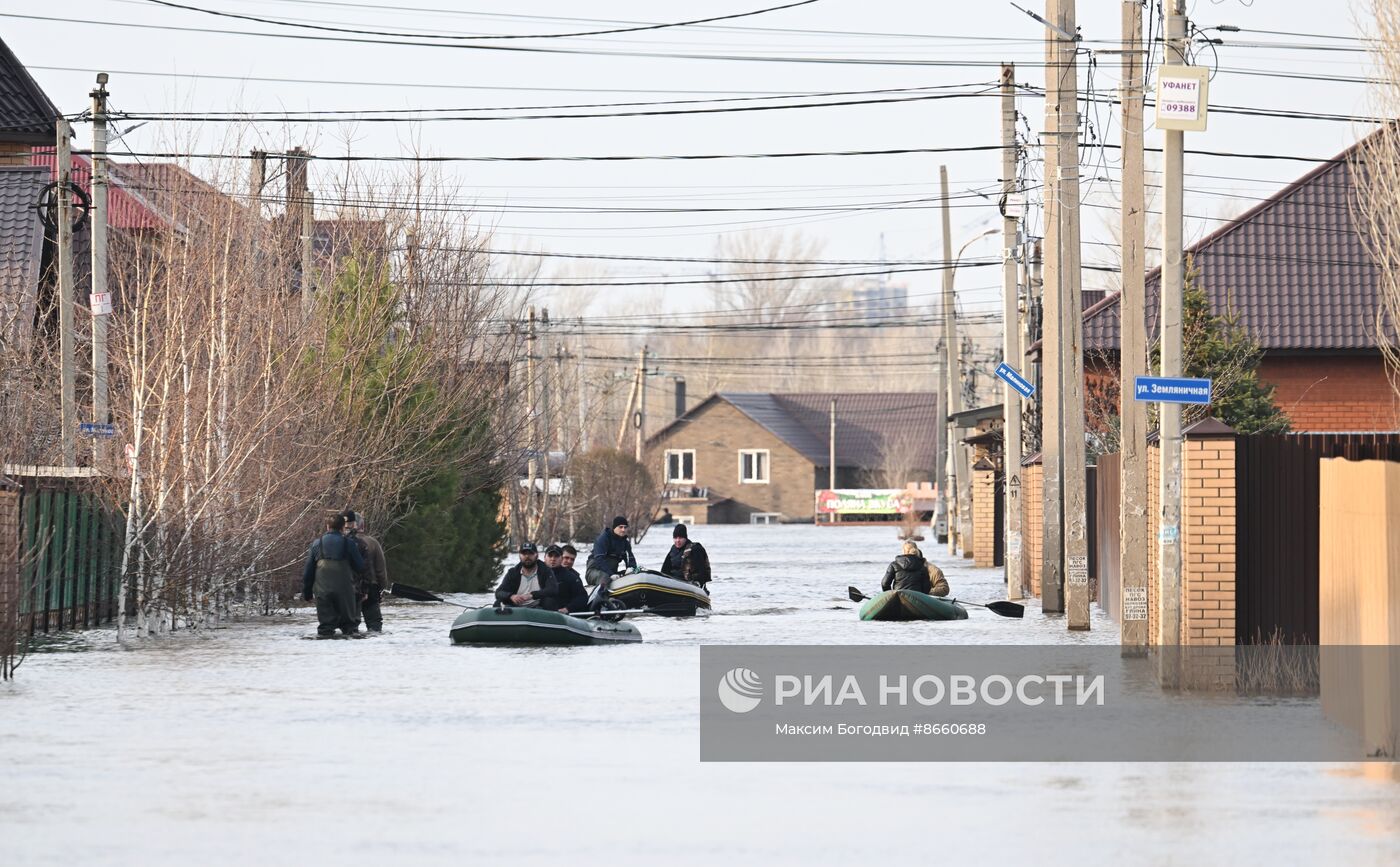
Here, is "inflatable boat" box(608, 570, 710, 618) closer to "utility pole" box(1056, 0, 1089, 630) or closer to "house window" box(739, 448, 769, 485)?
"utility pole" box(1056, 0, 1089, 630)

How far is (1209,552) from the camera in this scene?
18375 mm

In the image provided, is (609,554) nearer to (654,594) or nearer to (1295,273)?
(654,594)

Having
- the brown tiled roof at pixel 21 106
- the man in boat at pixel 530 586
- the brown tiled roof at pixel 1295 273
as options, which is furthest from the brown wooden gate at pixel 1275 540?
the brown tiled roof at pixel 21 106

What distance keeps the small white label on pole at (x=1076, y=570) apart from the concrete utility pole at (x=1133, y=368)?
468cm

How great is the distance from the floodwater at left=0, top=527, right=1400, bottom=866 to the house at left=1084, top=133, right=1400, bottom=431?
24528 mm

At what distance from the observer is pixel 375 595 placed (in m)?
27.0

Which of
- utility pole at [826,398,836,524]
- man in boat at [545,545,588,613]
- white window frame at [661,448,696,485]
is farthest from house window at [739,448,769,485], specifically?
man in boat at [545,545,588,613]

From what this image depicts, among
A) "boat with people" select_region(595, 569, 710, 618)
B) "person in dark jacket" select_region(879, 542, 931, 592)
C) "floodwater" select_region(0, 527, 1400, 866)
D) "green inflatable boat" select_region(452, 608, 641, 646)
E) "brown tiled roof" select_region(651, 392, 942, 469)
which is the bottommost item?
"floodwater" select_region(0, 527, 1400, 866)

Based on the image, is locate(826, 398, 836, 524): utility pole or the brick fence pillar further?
locate(826, 398, 836, 524): utility pole

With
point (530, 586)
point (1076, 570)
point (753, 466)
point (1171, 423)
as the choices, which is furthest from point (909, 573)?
point (753, 466)

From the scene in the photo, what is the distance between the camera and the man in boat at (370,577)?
88.0 feet

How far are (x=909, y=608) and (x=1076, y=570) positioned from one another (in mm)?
3559

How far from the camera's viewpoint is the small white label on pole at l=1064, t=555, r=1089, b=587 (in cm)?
2546

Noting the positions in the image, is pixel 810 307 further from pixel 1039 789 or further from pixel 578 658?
pixel 1039 789
